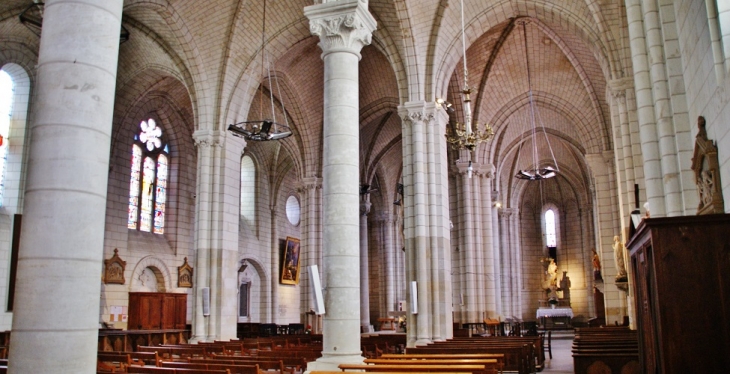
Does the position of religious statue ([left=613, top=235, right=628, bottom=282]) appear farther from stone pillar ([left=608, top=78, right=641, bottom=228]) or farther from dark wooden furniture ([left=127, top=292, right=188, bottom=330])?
dark wooden furniture ([left=127, top=292, right=188, bottom=330])

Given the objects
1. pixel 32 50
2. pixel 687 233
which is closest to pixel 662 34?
pixel 687 233

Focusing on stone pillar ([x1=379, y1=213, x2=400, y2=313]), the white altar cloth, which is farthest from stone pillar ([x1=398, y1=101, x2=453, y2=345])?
stone pillar ([x1=379, y1=213, x2=400, y2=313])

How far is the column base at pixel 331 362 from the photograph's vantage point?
912cm

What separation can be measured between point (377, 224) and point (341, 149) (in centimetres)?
2736

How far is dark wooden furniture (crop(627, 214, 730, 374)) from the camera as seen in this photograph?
5.28 m

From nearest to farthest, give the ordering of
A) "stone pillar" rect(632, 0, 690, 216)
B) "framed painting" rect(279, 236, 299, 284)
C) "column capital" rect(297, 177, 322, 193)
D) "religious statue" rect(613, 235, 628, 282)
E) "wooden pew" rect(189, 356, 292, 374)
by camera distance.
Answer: "stone pillar" rect(632, 0, 690, 216)
"wooden pew" rect(189, 356, 292, 374)
"religious statue" rect(613, 235, 628, 282)
"column capital" rect(297, 177, 322, 193)
"framed painting" rect(279, 236, 299, 284)

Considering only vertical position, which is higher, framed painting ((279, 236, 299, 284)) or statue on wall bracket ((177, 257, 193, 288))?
framed painting ((279, 236, 299, 284))

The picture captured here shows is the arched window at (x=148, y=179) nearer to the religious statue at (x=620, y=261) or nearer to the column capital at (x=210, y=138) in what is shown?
the column capital at (x=210, y=138)

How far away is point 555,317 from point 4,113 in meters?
28.5

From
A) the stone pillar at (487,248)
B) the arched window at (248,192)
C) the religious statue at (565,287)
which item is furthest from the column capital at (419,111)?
the religious statue at (565,287)

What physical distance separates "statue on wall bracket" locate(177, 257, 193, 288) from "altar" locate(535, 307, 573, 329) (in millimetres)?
18269

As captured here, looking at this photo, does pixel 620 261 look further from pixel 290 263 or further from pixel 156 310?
pixel 290 263

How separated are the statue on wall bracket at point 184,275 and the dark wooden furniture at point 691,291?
21581mm

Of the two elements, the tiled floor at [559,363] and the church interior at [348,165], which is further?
the tiled floor at [559,363]
